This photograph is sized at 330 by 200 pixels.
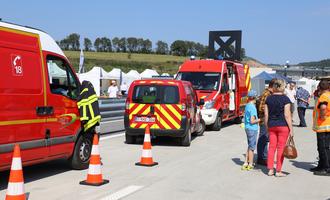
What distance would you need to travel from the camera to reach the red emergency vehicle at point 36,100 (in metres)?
7.15

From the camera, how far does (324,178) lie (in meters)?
9.16

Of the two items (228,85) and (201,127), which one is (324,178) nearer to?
(201,127)

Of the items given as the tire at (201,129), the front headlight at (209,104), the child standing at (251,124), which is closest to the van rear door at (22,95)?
the child standing at (251,124)

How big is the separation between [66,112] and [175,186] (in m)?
2.35

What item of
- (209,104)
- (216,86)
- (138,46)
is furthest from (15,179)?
(138,46)

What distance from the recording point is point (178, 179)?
27.9 ft

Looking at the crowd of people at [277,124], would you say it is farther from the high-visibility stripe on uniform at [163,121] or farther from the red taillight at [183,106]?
the high-visibility stripe on uniform at [163,121]

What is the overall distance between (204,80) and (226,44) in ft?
33.1

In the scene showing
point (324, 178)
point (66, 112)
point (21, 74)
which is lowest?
point (324, 178)

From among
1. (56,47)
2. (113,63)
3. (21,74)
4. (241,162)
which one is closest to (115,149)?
(241,162)

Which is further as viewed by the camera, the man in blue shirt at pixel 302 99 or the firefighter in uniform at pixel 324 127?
the man in blue shirt at pixel 302 99

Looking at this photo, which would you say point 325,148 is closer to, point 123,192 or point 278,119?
point 278,119

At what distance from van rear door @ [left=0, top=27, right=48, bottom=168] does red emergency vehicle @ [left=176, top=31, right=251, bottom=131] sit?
9.65m

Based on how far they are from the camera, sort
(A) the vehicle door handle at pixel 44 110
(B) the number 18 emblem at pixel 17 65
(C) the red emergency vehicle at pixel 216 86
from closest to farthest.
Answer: (B) the number 18 emblem at pixel 17 65 → (A) the vehicle door handle at pixel 44 110 → (C) the red emergency vehicle at pixel 216 86
